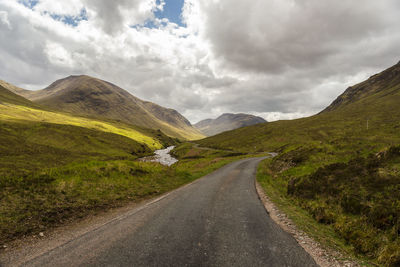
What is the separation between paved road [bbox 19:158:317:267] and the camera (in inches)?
197

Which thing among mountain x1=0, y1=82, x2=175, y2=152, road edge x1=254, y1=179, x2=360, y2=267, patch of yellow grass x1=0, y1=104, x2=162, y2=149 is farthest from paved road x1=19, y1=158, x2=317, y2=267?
patch of yellow grass x1=0, y1=104, x2=162, y2=149

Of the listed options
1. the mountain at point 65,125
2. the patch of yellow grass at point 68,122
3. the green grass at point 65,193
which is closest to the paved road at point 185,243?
the green grass at point 65,193

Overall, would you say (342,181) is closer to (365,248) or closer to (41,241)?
(365,248)

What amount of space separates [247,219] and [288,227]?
5.68 ft

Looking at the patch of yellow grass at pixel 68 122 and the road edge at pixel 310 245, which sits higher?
the road edge at pixel 310 245

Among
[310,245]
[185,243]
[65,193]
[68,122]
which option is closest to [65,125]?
[68,122]

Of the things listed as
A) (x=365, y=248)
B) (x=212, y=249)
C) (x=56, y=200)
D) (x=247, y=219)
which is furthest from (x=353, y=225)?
(x=56, y=200)

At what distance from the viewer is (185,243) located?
19.6 ft

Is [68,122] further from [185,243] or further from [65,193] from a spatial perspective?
[185,243]

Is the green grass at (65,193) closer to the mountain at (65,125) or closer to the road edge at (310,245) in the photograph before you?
the road edge at (310,245)

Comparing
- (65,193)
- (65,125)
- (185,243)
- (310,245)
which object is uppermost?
(310,245)

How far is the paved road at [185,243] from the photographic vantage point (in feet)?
16.4

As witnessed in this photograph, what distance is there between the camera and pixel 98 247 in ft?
18.9

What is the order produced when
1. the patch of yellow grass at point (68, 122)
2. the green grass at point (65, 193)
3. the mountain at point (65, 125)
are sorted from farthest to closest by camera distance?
the patch of yellow grass at point (68, 122) < the mountain at point (65, 125) < the green grass at point (65, 193)
